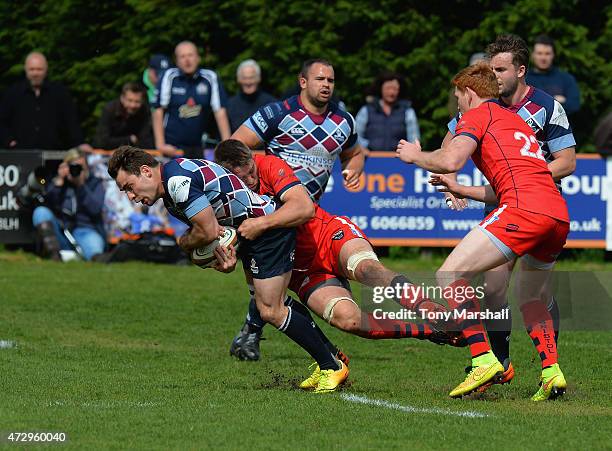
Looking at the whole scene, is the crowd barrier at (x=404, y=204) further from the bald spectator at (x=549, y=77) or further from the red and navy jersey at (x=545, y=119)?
the red and navy jersey at (x=545, y=119)

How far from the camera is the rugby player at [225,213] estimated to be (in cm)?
822

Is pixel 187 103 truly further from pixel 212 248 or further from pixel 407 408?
pixel 407 408

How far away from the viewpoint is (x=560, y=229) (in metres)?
8.05

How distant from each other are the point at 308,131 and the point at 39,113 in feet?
23.9

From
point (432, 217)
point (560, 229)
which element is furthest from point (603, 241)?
point (560, 229)

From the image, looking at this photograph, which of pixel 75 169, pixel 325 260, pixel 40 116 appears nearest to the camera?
pixel 325 260

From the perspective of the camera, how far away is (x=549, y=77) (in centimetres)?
1563

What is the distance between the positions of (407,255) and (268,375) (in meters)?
7.61

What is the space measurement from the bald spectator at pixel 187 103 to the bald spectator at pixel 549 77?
3522 millimetres

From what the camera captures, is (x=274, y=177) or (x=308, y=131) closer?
(x=274, y=177)

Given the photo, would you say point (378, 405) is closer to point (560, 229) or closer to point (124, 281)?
point (560, 229)

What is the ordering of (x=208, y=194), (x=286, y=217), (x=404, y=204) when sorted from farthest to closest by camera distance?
(x=404, y=204) < (x=286, y=217) < (x=208, y=194)

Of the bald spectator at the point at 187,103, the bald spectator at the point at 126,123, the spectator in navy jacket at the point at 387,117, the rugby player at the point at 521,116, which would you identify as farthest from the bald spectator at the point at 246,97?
the rugby player at the point at 521,116

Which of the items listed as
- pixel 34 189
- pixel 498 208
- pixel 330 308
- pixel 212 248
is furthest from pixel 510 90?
pixel 34 189
